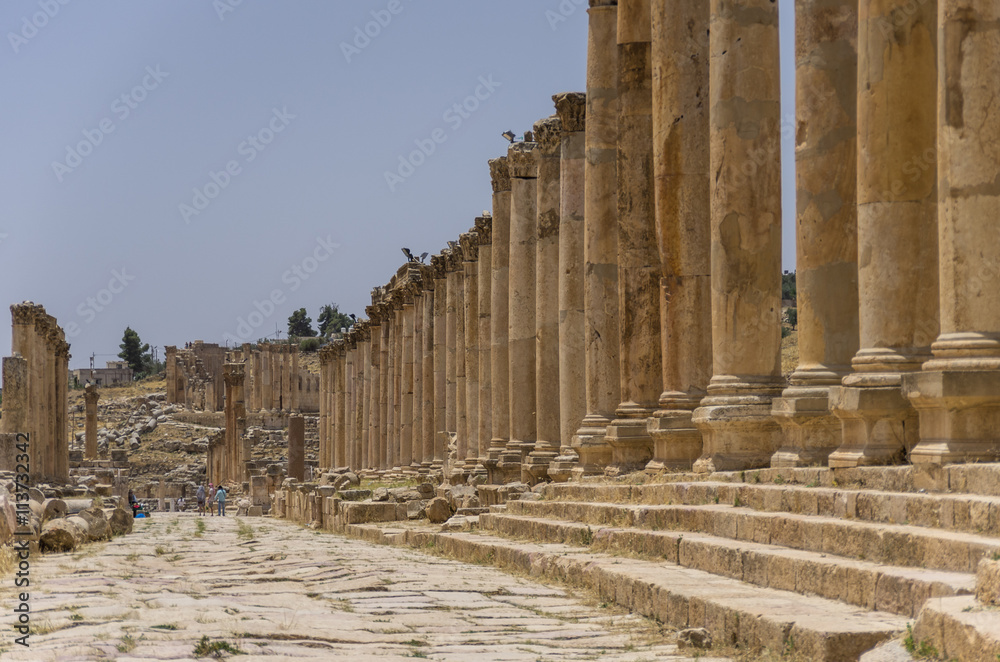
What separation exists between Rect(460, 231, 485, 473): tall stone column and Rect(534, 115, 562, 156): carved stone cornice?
858 centimetres

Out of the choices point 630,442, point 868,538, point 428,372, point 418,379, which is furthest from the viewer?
point 418,379

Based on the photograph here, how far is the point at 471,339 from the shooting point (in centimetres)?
3494

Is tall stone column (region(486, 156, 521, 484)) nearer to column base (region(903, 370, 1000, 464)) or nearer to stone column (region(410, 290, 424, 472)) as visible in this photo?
stone column (region(410, 290, 424, 472))

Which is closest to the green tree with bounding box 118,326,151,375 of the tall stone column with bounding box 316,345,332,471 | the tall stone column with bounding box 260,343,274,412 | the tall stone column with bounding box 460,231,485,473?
the tall stone column with bounding box 260,343,274,412

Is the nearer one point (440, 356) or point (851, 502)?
point (851, 502)

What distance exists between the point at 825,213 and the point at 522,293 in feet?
48.4

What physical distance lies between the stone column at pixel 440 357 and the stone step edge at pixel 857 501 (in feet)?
84.5

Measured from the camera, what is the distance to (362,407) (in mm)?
56844

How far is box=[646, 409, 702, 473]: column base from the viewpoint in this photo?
57.2 ft

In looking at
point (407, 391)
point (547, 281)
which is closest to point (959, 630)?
point (547, 281)

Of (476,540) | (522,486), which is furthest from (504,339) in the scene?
(476,540)

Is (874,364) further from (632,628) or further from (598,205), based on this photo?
(598,205)

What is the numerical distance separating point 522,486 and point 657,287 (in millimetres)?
6261

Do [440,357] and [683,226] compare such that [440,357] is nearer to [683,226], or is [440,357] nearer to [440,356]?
[440,356]
